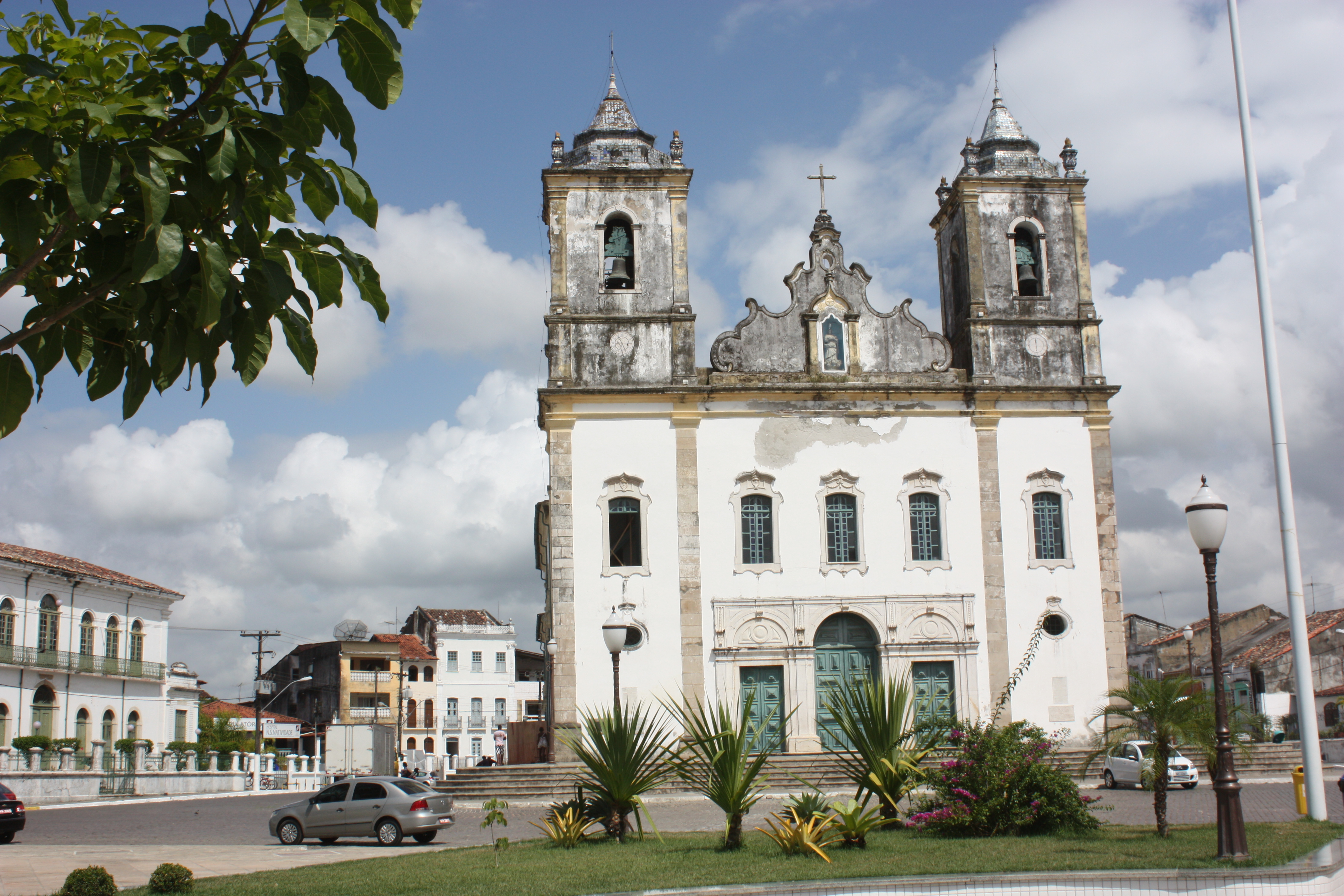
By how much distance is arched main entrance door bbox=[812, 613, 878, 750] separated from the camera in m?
23.8

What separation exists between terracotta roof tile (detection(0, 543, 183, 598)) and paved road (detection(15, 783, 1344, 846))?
14353 millimetres

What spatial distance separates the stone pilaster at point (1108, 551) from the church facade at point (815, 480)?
0.05m

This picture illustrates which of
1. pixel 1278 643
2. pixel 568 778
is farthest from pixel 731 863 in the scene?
pixel 1278 643

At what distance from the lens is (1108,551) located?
960 inches

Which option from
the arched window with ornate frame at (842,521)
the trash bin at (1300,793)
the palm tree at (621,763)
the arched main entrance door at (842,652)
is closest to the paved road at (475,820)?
the trash bin at (1300,793)

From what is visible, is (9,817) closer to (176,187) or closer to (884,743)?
(884,743)

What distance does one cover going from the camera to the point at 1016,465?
2467 centimetres

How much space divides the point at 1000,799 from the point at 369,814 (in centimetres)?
996

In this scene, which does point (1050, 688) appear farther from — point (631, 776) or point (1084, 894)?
point (1084, 894)

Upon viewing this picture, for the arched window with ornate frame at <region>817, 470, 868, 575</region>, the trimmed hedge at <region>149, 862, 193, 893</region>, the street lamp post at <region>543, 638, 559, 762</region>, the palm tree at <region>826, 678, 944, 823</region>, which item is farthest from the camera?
the arched window with ornate frame at <region>817, 470, 868, 575</region>

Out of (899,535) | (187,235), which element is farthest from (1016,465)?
(187,235)

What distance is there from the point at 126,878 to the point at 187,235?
10785mm

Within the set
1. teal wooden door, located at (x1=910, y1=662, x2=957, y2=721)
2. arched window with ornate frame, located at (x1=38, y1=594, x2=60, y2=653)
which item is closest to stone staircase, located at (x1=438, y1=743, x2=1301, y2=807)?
teal wooden door, located at (x1=910, y1=662, x2=957, y2=721)

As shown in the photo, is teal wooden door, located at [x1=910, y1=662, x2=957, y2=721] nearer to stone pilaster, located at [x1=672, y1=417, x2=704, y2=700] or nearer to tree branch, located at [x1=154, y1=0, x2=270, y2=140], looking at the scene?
stone pilaster, located at [x1=672, y1=417, x2=704, y2=700]
